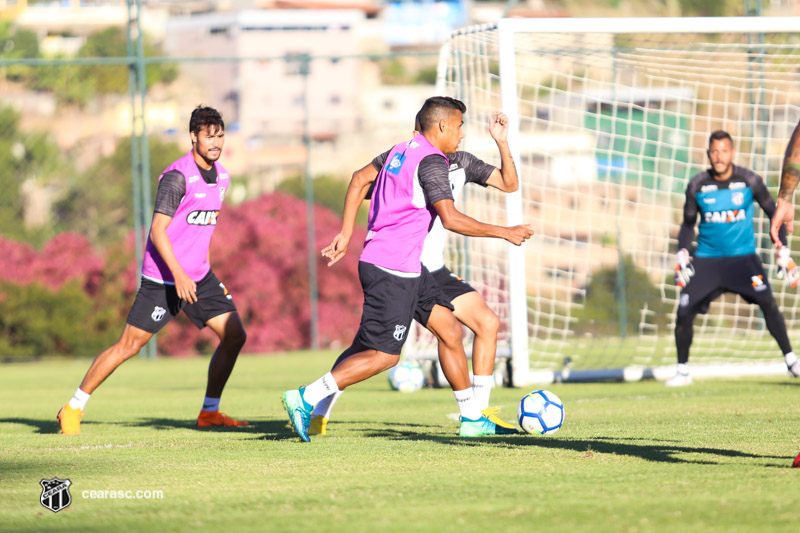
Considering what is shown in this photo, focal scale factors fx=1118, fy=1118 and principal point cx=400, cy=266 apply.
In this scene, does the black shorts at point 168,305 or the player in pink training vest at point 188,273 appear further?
the black shorts at point 168,305

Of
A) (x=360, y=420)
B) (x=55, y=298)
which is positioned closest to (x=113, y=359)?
(x=360, y=420)

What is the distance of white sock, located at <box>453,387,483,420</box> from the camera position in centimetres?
721

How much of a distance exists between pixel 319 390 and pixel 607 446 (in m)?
1.78

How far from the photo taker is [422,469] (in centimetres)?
562

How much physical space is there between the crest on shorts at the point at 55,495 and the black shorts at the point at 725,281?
680 centimetres

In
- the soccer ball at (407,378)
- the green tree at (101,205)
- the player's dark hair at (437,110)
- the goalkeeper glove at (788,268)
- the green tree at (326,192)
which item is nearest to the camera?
the player's dark hair at (437,110)

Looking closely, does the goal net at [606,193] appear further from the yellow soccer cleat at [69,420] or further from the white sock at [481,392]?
the yellow soccer cleat at [69,420]

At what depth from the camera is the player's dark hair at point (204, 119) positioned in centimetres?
793

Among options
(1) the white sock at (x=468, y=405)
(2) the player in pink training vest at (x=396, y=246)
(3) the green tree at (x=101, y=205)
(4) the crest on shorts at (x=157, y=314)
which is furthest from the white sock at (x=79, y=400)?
(3) the green tree at (x=101, y=205)

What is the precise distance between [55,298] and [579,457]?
1483cm

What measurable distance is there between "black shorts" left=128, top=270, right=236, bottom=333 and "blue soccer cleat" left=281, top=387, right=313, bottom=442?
1.43 metres

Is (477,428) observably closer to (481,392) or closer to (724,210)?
(481,392)

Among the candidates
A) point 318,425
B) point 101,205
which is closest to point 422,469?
point 318,425

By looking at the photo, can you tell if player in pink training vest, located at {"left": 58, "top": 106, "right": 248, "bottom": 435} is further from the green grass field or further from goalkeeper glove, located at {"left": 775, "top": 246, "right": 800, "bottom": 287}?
goalkeeper glove, located at {"left": 775, "top": 246, "right": 800, "bottom": 287}
